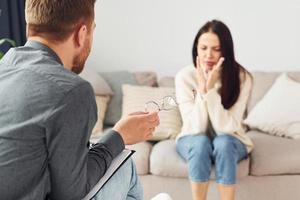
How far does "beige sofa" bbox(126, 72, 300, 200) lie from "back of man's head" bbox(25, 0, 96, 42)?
1372 mm

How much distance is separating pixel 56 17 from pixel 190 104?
1.43 m

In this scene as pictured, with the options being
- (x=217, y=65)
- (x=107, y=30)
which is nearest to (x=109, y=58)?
(x=107, y=30)

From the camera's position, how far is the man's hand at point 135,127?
1.42 m

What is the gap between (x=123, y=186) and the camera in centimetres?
144

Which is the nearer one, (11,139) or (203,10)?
(11,139)

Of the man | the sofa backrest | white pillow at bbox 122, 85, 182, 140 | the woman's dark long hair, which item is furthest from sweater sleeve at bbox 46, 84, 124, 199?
the sofa backrest

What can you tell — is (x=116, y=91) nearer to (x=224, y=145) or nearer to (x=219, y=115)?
(x=219, y=115)

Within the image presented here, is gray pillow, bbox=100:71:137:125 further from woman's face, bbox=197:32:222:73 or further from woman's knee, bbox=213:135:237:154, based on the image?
woman's knee, bbox=213:135:237:154

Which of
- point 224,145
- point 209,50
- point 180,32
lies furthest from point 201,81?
point 180,32

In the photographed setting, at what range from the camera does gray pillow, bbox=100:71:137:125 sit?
301 cm

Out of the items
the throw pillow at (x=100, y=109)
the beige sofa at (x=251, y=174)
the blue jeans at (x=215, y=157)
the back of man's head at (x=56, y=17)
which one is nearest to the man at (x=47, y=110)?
the back of man's head at (x=56, y=17)

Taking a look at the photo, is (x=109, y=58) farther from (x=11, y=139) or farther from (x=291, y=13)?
(x=11, y=139)

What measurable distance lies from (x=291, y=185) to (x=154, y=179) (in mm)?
703

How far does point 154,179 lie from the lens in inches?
97.7
